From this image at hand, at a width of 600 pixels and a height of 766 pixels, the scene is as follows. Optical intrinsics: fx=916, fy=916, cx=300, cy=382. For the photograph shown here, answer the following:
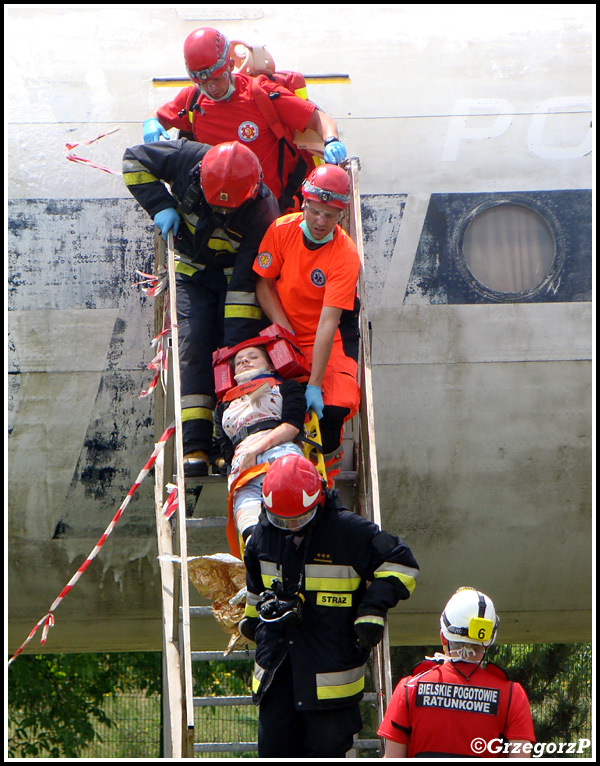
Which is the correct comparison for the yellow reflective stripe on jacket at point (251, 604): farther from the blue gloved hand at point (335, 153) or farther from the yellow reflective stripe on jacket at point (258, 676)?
the blue gloved hand at point (335, 153)

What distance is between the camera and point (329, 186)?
5488 mm

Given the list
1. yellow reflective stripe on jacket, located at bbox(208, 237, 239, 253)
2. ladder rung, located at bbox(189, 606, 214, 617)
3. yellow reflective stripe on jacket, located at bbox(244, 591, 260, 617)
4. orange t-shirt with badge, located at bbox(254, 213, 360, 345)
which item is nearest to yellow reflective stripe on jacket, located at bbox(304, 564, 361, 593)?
yellow reflective stripe on jacket, located at bbox(244, 591, 260, 617)

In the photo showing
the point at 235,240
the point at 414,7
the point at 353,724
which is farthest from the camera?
the point at 414,7

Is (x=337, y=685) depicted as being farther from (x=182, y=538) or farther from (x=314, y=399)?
(x=314, y=399)

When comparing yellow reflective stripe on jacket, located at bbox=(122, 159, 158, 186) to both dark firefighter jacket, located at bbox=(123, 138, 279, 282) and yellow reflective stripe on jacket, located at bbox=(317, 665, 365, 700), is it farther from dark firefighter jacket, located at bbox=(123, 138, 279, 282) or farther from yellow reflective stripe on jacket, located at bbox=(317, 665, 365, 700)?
yellow reflective stripe on jacket, located at bbox=(317, 665, 365, 700)

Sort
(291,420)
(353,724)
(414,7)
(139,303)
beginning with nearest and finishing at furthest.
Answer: (353,724) < (291,420) < (139,303) < (414,7)

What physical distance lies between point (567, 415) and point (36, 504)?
398cm

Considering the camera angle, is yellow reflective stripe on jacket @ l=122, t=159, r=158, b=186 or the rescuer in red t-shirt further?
yellow reflective stripe on jacket @ l=122, t=159, r=158, b=186

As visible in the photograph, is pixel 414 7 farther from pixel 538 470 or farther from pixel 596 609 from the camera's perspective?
pixel 596 609

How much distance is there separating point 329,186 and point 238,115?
4.46ft

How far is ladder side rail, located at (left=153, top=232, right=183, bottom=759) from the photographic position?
5473 millimetres

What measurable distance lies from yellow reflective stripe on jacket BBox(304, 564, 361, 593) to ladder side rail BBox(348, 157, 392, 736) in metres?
0.36

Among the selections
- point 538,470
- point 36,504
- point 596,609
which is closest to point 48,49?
point 36,504

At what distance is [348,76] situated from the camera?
696cm
